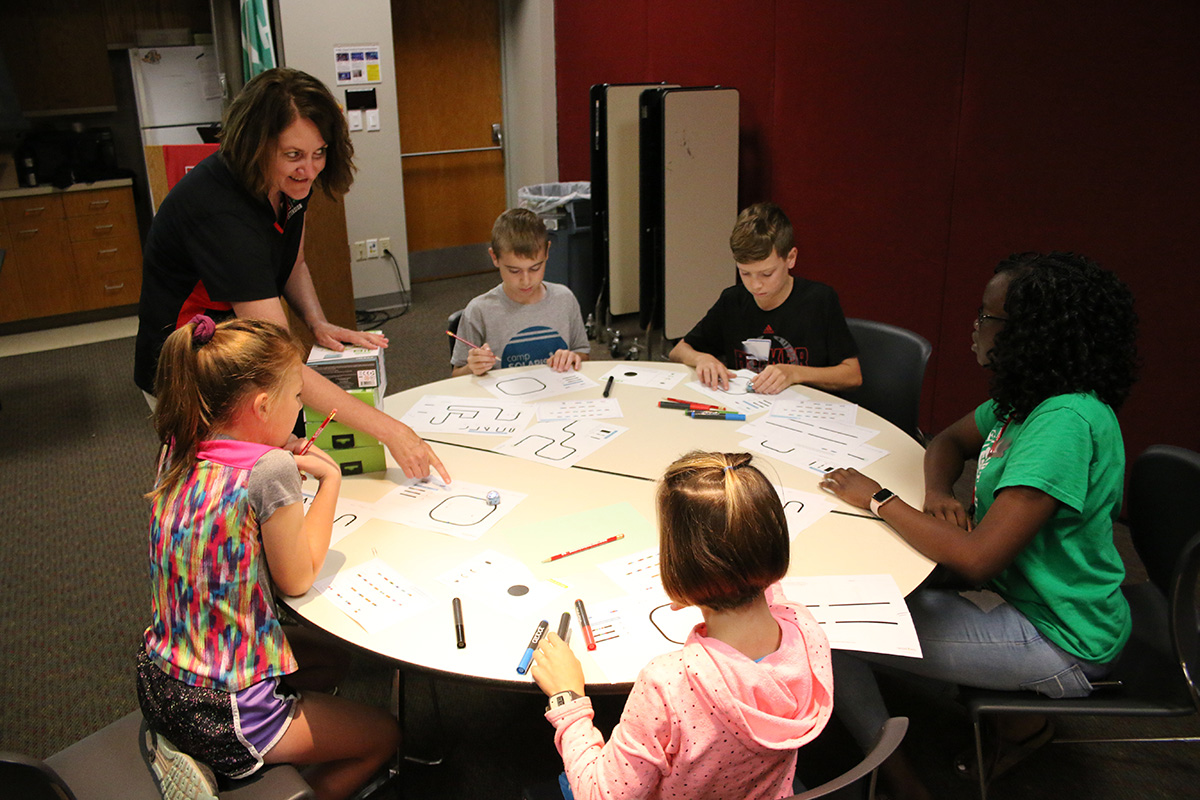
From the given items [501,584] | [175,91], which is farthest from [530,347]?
[175,91]

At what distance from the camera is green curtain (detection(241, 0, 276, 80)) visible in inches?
186

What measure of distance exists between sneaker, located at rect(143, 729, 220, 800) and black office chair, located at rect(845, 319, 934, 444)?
6.15 ft

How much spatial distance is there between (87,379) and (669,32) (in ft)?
12.6

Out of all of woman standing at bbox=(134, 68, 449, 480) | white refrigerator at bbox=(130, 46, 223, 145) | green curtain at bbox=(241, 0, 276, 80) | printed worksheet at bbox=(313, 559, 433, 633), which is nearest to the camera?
printed worksheet at bbox=(313, 559, 433, 633)

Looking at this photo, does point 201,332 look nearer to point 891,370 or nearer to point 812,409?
point 812,409

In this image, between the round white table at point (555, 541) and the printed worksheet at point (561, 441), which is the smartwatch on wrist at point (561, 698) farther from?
the printed worksheet at point (561, 441)

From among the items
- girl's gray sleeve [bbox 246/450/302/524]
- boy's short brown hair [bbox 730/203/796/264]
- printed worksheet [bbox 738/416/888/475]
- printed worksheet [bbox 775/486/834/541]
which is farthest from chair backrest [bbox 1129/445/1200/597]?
girl's gray sleeve [bbox 246/450/302/524]

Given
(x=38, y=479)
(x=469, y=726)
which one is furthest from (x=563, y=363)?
(x=38, y=479)

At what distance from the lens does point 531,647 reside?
1.37 m

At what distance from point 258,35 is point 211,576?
4.34 metres

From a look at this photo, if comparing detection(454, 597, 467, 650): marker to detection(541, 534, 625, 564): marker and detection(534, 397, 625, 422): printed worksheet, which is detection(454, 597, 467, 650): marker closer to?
detection(541, 534, 625, 564): marker

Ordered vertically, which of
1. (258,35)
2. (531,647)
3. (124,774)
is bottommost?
(124,774)

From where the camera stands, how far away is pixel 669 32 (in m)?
5.02

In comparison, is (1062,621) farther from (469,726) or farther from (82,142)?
(82,142)
